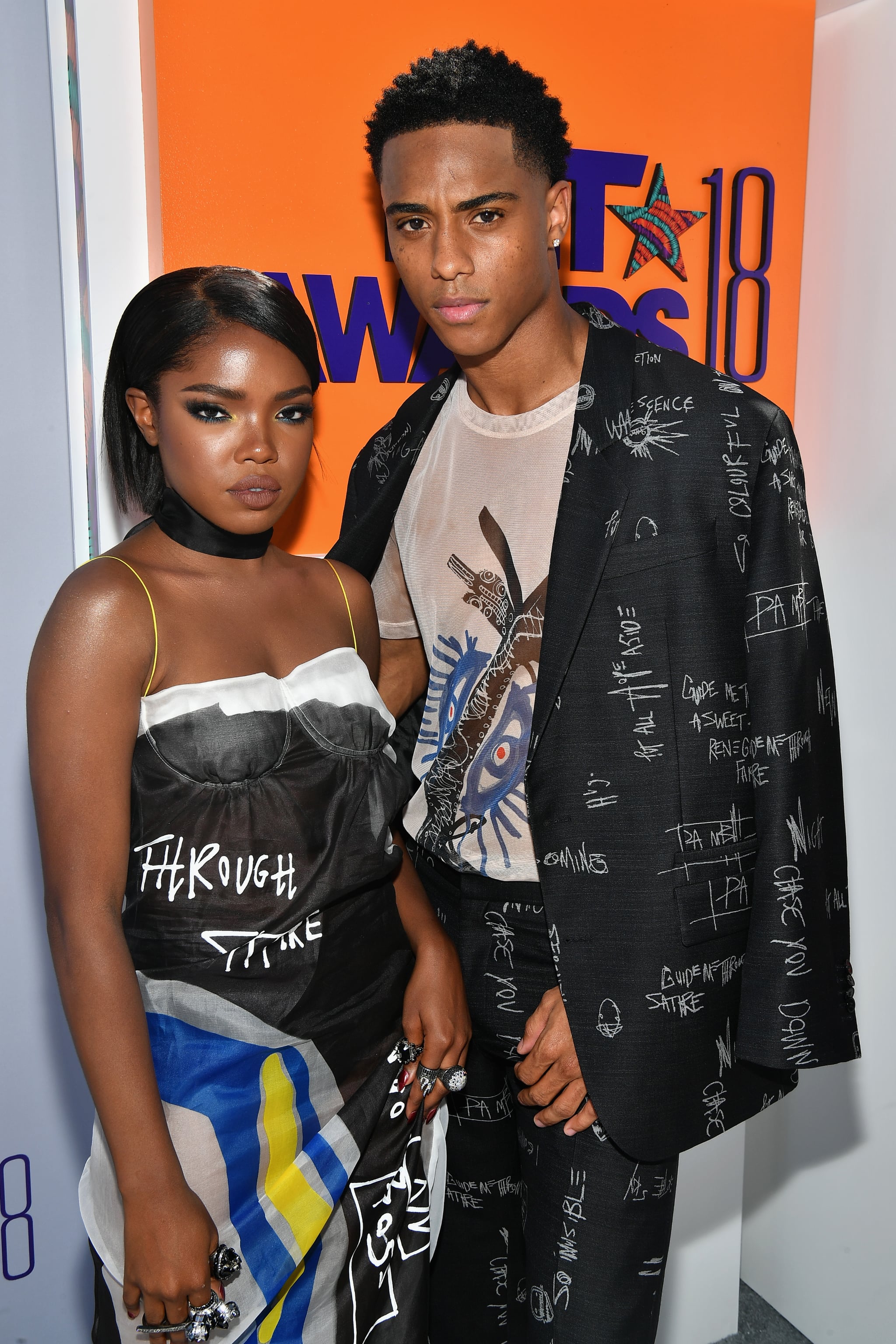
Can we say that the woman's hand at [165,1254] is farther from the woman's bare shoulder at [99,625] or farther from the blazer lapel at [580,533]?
the blazer lapel at [580,533]

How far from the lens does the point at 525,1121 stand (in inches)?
70.7

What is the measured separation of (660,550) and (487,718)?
1.23 ft

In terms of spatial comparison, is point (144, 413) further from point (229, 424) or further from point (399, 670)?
point (399, 670)

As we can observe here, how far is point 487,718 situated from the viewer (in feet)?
5.77

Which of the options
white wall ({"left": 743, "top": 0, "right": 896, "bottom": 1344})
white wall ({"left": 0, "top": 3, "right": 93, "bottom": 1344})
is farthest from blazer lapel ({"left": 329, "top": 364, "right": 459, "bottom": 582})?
white wall ({"left": 743, "top": 0, "right": 896, "bottom": 1344})

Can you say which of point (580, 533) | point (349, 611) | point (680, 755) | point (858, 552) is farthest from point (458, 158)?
point (858, 552)

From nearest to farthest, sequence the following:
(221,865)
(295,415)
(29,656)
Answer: (221,865), (295,415), (29,656)

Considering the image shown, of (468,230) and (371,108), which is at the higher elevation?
(371,108)

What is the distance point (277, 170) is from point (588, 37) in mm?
697

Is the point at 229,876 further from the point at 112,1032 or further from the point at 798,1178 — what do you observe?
the point at 798,1178

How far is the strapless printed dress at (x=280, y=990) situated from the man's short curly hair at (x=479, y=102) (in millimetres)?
788

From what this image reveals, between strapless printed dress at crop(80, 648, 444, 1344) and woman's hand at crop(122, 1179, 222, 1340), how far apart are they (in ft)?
0.24

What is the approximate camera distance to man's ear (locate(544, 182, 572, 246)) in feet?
5.72

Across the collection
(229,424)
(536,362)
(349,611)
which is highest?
(536,362)
